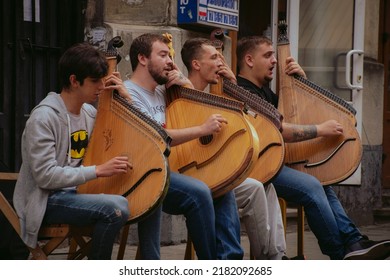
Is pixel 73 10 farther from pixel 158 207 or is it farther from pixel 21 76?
pixel 158 207

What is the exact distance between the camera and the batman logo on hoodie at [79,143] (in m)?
5.51

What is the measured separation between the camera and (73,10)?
796 centimetres

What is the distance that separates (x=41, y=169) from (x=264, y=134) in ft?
5.12

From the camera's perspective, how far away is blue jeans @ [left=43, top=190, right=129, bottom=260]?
208 inches

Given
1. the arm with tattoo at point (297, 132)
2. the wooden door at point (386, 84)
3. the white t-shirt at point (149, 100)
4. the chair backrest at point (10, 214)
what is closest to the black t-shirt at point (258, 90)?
the arm with tattoo at point (297, 132)

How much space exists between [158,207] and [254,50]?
6.11 feet

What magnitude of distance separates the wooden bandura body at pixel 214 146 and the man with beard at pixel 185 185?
0.08 meters

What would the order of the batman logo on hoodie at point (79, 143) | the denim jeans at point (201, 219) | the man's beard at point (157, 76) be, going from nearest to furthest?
the batman logo on hoodie at point (79, 143)
the denim jeans at point (201, 219)
the man's beard at point (157, 76)

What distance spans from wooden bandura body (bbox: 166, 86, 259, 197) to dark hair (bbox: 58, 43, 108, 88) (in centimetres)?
73

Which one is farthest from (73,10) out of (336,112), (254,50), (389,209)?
(389,209)

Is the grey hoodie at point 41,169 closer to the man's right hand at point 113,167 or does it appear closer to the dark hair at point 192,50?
the man's right hand at point 113,167

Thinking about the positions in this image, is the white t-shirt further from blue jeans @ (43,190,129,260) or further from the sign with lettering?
the sign with lettering

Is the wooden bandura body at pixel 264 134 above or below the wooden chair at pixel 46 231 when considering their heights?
above

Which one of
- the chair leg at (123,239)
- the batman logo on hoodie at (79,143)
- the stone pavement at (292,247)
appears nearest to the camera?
the batman logo on hoodie at (79,143)
